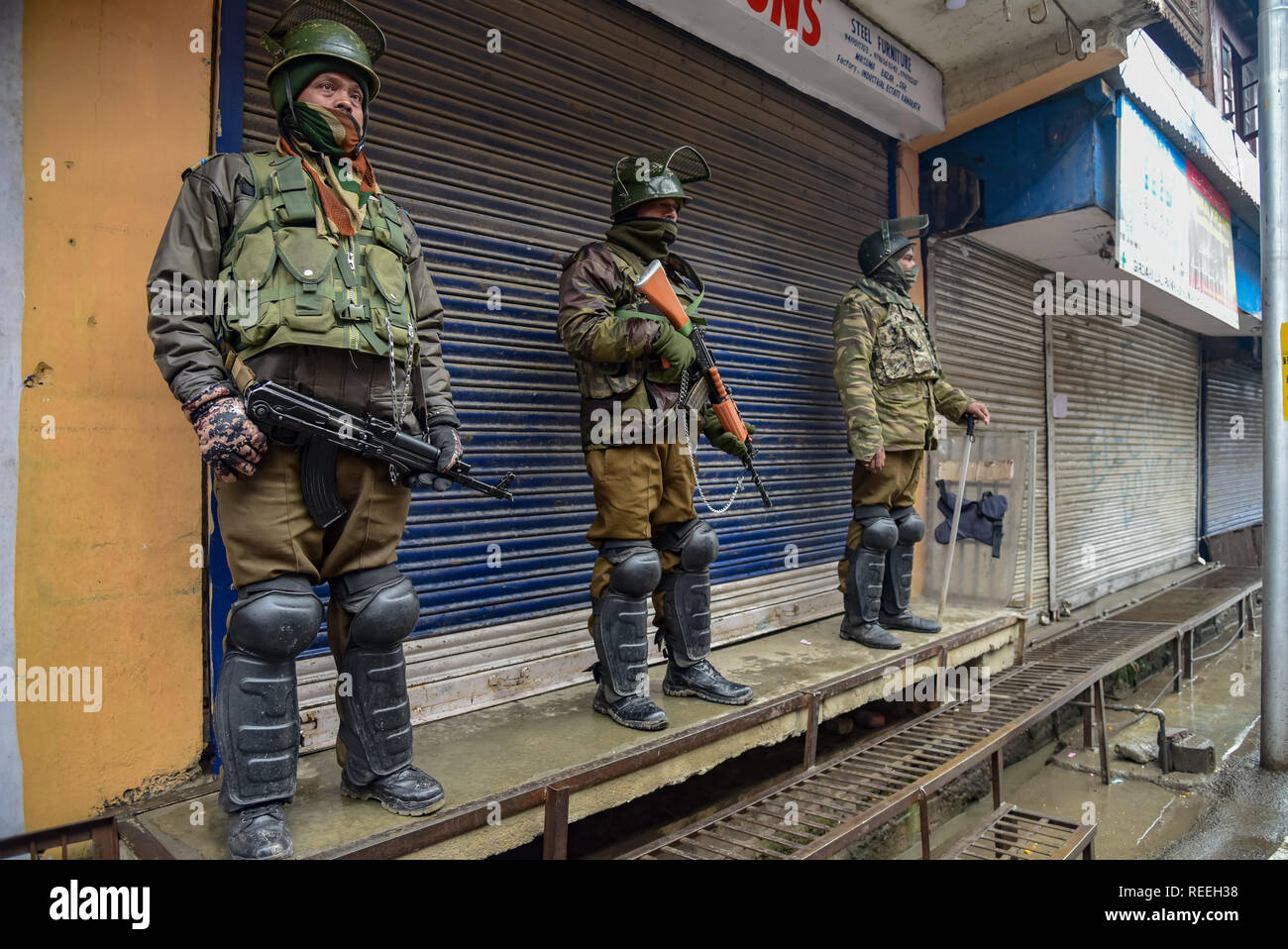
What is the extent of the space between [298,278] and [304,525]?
2.21 ft

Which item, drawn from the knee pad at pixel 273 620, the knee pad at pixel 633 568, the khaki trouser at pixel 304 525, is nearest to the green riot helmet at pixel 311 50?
the khaki trouser at pixel 304 525

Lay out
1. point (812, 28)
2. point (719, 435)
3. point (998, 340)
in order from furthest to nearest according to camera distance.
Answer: point (998, 340) < point (812, 28) < point (719, 435)

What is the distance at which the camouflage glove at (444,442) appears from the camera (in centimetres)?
234

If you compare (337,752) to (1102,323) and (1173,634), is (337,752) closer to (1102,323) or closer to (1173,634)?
(1173,634)

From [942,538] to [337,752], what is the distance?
498 cm

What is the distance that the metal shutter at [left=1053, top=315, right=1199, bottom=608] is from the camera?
819 cm

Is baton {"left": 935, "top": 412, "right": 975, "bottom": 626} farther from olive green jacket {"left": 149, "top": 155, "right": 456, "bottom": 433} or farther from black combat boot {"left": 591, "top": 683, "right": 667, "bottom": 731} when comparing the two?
olive green jacket {"left": 149, "top": 155, "right": 456, "bottom": 433}

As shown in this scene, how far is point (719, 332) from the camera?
15.3 feet

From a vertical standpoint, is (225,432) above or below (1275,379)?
below

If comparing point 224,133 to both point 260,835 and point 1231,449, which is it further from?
point 1231,449

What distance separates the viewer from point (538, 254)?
3.70 meters

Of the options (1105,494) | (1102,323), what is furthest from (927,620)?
(1102,323)

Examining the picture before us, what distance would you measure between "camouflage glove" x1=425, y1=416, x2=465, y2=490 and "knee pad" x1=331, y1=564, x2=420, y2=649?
1.06 feet

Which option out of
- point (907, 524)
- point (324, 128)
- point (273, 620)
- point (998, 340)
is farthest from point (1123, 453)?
point (273, 620)
